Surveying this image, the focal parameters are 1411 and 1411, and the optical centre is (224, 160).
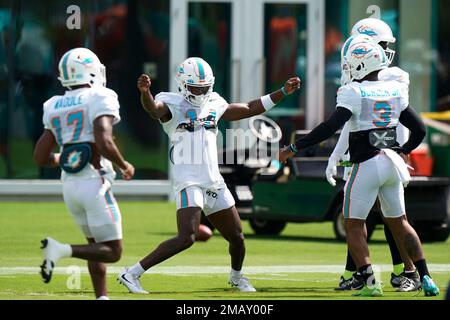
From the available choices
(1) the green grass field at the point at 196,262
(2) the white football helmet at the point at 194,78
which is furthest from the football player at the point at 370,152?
(2) the white football helmet at the point at 194,78

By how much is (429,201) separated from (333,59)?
926 cm

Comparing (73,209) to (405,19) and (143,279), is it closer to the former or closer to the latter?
(143,279)

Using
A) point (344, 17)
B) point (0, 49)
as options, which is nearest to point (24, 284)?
point (0, 49)

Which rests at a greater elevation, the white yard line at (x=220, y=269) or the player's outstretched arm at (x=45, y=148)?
the player's outstretched arm at (x=45, y=148)

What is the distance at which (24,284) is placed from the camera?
13.1 metres

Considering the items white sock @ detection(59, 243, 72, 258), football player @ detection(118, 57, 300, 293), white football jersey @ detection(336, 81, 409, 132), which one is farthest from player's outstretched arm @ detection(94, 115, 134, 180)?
white football jersey @ detection(336, 81, 409, 132)

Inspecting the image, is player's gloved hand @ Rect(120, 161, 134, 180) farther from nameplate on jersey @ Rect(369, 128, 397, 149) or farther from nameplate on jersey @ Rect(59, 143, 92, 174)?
nameplate on jersey @ Rect(369, 128, 397, 149)

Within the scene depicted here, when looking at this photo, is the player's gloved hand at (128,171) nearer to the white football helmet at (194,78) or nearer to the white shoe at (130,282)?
the white shoe at (130,282)

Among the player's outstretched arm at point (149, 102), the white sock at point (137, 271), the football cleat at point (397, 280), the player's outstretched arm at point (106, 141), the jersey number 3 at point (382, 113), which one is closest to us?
the player's outstretched arm at point (106, 141)

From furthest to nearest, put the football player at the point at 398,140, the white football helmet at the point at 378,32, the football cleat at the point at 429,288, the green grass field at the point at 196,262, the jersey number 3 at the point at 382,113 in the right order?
the white football helmet at the point at 378,32 → the football player at the point at 398,140 → the green grass field at the point at 196,262 → the jersey number 3 at the point at 382,113 → the football cleat at the point at 429,288

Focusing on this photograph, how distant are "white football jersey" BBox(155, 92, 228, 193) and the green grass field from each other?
103cm

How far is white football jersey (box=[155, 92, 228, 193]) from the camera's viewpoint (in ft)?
41.9

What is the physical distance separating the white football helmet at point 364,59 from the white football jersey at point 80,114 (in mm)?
2706

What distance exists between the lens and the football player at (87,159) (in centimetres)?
1057
